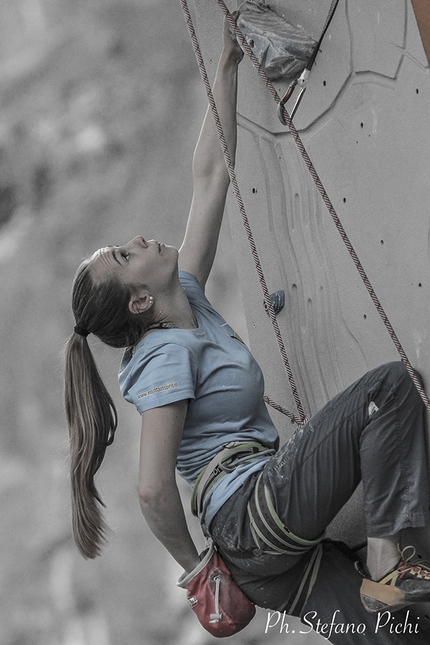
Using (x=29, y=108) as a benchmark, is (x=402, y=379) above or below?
below

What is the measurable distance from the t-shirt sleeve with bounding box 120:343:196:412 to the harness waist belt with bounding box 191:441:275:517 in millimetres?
157

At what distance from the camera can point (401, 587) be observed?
5.58 ft

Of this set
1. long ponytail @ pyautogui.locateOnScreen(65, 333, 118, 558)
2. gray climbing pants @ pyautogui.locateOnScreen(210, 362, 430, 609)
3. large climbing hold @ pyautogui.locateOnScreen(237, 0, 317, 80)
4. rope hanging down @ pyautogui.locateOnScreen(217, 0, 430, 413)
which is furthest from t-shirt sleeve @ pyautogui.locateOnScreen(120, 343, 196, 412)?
large climbing hold @ pyautogui.locateOnScreen(237, 0, 317, 80)

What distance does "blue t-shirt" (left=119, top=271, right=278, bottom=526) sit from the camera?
5.95 ft

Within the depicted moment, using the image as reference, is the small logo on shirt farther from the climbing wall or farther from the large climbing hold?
the large climbing hold

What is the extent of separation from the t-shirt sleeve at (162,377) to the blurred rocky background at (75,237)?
330 cm

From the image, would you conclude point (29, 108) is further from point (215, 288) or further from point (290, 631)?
point (290, 631)

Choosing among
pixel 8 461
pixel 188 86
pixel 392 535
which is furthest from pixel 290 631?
pixel 392 535

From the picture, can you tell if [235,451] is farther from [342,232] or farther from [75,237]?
[75,237]

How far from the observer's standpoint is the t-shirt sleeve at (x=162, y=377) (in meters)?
1.77

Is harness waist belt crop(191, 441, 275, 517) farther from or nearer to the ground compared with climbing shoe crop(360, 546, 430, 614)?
farther from the ground

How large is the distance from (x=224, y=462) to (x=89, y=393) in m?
0.31

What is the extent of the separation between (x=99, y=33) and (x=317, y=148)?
3.95m

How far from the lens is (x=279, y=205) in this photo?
231 cm
